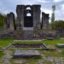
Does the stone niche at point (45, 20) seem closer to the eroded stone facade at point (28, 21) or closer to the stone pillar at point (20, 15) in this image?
the eroded stone facade at point (28, 21)

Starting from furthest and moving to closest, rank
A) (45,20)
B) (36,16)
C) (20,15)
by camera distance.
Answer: (20,15) < (36,16) < (45,20)

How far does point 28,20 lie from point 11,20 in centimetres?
419

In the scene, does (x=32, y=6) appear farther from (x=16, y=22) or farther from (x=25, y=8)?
(x=16, y=22)

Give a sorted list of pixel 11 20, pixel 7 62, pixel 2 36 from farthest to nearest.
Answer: pixel 11 20
pixel 2 36
pixel 7 62

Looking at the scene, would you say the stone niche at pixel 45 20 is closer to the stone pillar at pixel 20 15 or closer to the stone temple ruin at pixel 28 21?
the stone temple ruin at pixel 28 21

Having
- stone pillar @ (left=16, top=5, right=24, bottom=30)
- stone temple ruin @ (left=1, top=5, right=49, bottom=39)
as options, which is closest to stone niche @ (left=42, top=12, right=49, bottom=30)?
stone temple ruin @ (left=1, top=5, right=49, bottom=39)

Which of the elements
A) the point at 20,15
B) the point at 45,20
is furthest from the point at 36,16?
the point at 20,15

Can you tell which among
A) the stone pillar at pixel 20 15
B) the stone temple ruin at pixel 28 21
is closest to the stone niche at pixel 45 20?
the stone temple ruin at pixel 28 21

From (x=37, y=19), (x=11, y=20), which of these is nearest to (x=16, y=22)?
(x=11, y=20)

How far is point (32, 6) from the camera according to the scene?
49406mm

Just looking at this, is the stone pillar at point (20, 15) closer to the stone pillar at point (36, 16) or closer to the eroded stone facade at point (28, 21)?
the eroded stone facade at point (28, 21)

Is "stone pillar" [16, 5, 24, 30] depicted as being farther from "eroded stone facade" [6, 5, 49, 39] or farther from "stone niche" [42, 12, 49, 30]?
"stone niche" [42, 12, 49, 30]

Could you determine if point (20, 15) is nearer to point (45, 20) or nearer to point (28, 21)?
point (28, 21)

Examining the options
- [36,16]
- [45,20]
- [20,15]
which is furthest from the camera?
[20,15]
